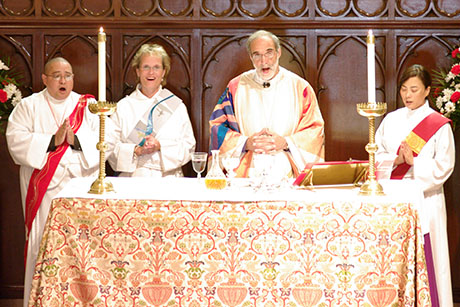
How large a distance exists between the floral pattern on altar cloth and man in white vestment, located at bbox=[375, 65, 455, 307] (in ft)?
6.12

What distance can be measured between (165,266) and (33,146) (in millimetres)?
2508

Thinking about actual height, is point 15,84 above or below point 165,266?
above

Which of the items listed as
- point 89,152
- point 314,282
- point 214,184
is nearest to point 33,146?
point 89,152

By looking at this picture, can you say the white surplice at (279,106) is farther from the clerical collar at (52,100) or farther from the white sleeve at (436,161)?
the clerical collar at (52,100)

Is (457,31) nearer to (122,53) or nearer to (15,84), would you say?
(122,53)

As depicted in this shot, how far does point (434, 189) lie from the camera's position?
5363 mm

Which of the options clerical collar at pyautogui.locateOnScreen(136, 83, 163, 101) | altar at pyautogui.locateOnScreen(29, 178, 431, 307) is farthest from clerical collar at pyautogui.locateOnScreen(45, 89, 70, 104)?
altar at pyautogui.locateOnScreen(29, 178, 431, 307)

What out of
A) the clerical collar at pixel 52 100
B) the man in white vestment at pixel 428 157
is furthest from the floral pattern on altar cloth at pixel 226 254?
the clerical collar at pixel 52 100

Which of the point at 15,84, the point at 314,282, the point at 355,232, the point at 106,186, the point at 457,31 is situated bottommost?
the point at 314,282

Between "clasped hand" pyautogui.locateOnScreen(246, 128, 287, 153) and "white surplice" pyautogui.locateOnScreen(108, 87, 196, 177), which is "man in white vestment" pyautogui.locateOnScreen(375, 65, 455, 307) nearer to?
"clasped hand" pyautogui.locateOnScreen(246, 128, 287, 153)

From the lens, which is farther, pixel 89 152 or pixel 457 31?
pixel 457 31

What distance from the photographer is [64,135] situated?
5520 millimetres

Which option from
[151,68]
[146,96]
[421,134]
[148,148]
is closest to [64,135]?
[148,148]

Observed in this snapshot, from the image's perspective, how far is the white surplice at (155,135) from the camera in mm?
5707
